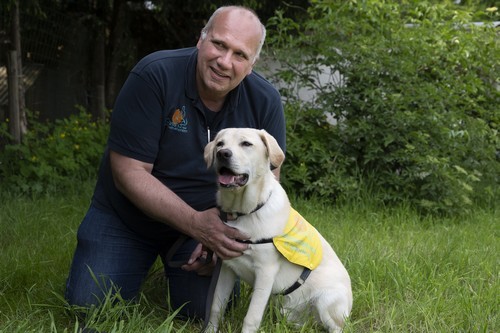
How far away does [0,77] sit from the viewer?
7090mm

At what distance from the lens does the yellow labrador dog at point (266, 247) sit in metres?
2.79

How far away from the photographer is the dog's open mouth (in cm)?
274

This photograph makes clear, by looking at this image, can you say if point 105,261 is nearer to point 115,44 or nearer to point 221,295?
point 221,295

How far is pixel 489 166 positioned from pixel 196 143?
163 inches

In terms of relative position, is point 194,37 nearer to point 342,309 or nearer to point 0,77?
point 0,77

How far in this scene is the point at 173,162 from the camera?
3.27 metres

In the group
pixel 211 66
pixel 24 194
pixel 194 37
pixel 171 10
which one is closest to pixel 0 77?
pixel 24 194

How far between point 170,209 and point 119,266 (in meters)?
0.65

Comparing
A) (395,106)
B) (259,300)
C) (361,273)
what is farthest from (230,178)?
(395,106)

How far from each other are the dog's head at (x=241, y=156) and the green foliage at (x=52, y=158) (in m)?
3.77

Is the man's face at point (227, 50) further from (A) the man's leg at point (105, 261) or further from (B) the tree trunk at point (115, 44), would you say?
(B) the tree trunk at point (115, 44)

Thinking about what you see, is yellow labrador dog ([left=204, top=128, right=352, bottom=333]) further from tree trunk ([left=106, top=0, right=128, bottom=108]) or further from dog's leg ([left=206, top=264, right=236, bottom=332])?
tree trunk ([left=106, top=0, right=128, bottom=108])

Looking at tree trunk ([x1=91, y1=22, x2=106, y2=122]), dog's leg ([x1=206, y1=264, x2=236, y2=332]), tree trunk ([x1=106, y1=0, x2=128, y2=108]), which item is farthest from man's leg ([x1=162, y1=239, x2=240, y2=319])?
tree trunk ([x1=106, y1=0, x2=128, y2=108])

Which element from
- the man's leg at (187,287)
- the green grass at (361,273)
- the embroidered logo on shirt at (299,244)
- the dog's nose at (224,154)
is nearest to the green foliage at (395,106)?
the green grass at (361,273)
